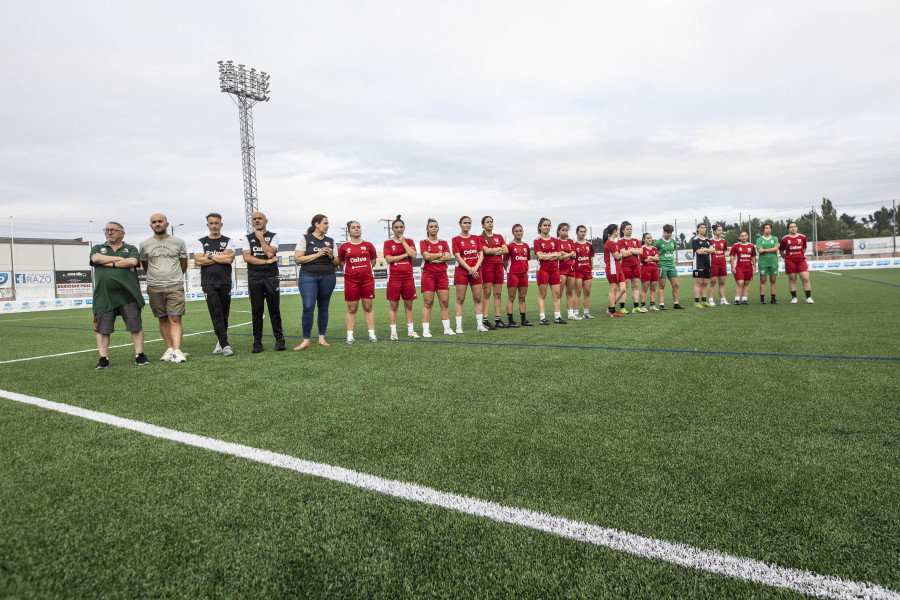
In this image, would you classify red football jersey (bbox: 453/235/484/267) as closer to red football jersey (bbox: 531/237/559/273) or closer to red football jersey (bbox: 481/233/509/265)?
red football jersey (bbox: 481/233/509/265)

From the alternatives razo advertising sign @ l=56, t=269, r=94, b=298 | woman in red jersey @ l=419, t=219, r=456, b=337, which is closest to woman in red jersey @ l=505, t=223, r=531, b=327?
woman in red jersey @ l=419, t=219, r=456, b=337

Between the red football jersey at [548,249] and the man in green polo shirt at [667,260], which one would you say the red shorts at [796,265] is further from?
the red football jersey at [548,249]

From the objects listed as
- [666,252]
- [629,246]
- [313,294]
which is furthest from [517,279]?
[666,252]

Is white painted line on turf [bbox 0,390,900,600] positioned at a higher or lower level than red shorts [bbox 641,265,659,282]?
lower

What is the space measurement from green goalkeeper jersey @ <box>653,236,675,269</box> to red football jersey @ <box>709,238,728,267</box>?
79 centimetres

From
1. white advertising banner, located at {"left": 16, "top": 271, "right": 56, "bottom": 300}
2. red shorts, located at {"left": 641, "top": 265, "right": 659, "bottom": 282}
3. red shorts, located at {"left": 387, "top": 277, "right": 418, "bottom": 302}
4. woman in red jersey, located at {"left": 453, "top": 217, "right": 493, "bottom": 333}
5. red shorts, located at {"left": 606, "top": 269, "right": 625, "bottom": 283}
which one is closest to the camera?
red shorts, located at {"left": 387, "top": 277, "right": 418, "bottom": 302}

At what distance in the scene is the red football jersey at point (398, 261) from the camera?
691 centimetres

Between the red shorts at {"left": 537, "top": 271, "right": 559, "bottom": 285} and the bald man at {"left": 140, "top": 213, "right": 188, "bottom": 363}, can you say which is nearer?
the bald man at {"left": 140, "top": 213, "right": 188, "bottom": 363}

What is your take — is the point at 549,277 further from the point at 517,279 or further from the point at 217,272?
the point at 217,272

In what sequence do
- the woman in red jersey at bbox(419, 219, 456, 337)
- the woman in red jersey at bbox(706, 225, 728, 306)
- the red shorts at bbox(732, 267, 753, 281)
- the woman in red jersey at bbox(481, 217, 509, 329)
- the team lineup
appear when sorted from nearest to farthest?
the team lineup
the woman in red jersey at bbox(419, 219, 456, 337)
the woman in red jersey at bbox(481, 217, 509, 329)
the woman in red jersey at bbox(706, 225, 728, 306)
the red shorts at bbox(732, 267, 753, 281)

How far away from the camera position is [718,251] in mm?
10422

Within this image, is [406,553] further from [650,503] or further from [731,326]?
[731,326]

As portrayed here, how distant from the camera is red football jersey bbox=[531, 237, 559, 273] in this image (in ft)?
27.2

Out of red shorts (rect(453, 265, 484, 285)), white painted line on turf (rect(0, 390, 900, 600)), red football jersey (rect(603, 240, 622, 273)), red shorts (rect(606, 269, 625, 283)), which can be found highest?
red football jersey (rect(603, 240, 622, 273))
